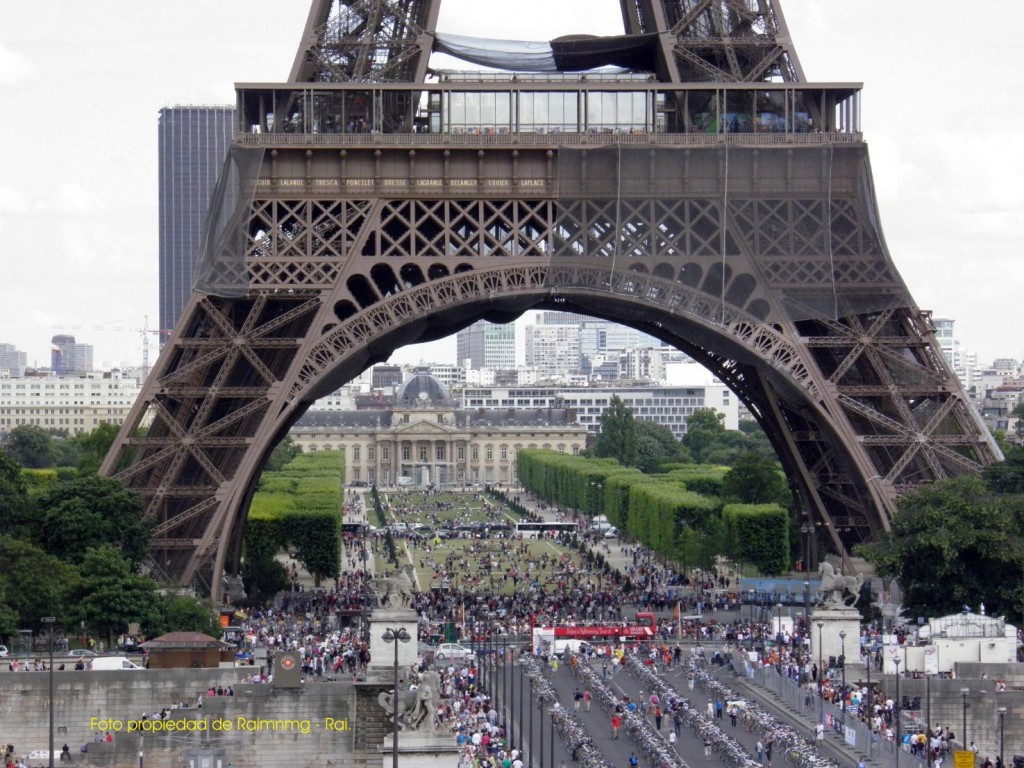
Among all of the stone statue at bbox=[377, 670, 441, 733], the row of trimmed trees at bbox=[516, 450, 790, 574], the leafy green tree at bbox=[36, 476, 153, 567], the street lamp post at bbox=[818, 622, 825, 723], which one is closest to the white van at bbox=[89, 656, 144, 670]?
the leafy green tree at bbox=[36, 476, 153, 567]

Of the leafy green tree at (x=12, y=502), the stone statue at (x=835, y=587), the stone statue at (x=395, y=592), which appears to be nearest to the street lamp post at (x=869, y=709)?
the stone statue at (x=835, y=587)

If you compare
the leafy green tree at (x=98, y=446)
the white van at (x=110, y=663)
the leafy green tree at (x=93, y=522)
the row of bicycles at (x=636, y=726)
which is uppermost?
the leafy green tree at (x=98, y=446)

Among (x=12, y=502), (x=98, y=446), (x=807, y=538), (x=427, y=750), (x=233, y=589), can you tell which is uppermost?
Answer: (x=98, y=446)

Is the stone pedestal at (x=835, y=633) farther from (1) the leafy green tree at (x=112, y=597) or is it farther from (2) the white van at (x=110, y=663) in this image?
(2) the white van at (x=110, y=663)

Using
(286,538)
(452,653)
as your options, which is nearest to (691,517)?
(286,538)

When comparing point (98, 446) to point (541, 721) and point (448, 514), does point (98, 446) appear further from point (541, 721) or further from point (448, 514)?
point (541, 721)

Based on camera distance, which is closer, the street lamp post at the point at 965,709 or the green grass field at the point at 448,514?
the street lamp post at the point at 965,709

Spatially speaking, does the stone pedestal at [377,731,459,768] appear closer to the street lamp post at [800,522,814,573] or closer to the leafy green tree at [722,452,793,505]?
the street lamp post at [800,522,814,573]
